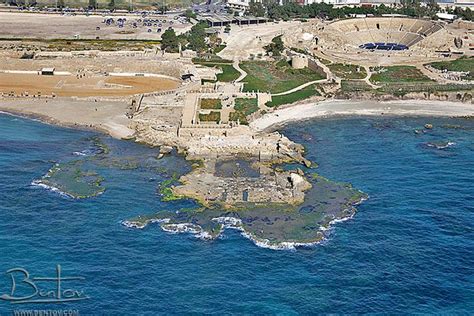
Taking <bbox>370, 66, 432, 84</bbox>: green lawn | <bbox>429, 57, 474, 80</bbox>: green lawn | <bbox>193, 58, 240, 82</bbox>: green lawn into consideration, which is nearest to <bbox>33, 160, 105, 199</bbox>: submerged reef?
<bbox>193, 58, 240, 82</bbox>: green lawn

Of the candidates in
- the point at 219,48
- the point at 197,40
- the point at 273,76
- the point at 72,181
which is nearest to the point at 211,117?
the point at 72,181

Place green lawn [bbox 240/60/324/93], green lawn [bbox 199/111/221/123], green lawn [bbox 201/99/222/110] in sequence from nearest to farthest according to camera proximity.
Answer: green lawn [bbox 199/111/221/123] → green lawn [bbox 201/99/222/110] → green lawn [bbox 240/60/324/93]

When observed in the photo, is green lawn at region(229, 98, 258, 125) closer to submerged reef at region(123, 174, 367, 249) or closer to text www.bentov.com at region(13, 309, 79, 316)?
submerged reef at region(123, 174, 367, 249)

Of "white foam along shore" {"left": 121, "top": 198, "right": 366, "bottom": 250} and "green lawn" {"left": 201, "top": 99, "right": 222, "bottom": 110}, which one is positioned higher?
"green lawn" {"left": 201, "top": 99, "right": 222, "bottom": 110}

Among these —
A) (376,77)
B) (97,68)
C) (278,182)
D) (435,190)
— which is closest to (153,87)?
(97,68)

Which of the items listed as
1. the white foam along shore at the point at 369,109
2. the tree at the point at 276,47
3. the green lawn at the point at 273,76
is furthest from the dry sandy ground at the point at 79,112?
the tree at the point at 276,47

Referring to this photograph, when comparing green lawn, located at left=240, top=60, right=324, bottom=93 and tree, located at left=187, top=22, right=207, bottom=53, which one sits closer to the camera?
green lawn, located at left=240, top=60, right=324, bottom=93

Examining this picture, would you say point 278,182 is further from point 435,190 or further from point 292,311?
point 292,311

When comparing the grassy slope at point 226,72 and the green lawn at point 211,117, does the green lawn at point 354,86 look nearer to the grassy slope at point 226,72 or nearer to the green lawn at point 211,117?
the grassy slope at point 226,72
